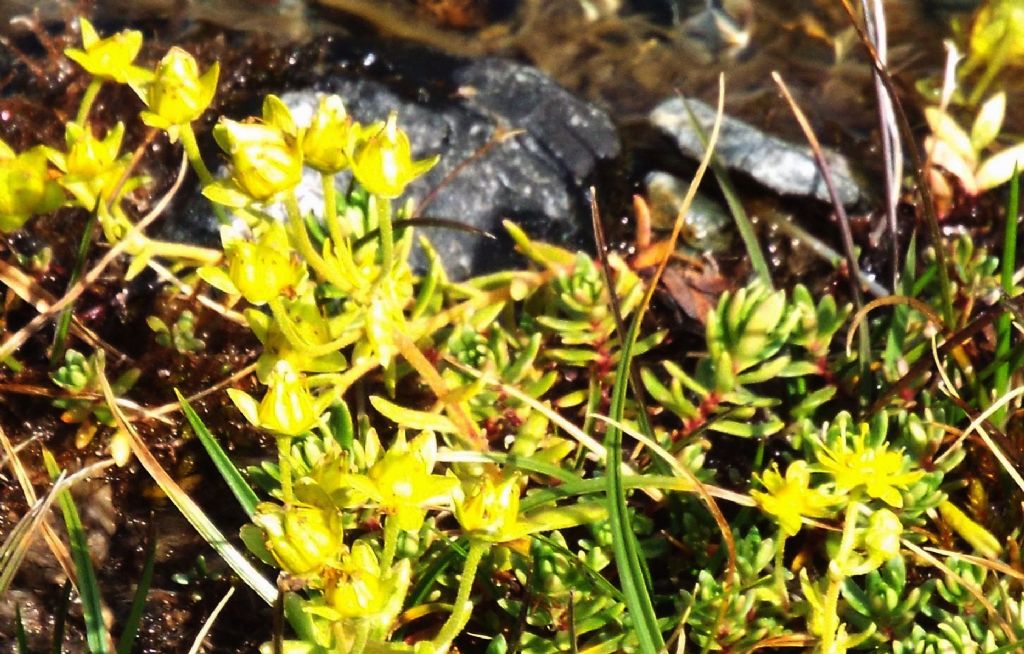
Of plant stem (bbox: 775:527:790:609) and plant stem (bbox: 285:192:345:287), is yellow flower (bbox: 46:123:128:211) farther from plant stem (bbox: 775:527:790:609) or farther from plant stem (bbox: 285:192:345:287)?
plant stem (bbox: 775:527:790:609)

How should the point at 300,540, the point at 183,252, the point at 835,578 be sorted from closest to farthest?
1. the point at 300,540
2. the point at 835,578
3. the point at 183,252

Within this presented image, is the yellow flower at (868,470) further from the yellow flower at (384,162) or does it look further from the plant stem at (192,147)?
the plant stem at (192,147)

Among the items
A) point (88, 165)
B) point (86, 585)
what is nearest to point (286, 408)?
point (86, 585)

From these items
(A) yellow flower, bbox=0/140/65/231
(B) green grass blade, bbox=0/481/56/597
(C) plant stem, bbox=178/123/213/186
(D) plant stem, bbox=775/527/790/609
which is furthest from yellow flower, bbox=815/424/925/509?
(A) yellow flower, bbox=0/140/65/231

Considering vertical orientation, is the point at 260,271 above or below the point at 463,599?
above

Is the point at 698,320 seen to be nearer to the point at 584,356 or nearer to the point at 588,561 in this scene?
the point at 584,356

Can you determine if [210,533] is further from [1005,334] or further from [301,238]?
[1005,334]

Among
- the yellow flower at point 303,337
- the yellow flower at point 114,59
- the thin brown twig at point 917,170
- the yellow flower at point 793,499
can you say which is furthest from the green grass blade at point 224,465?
the thin brown twig at point 917,170
